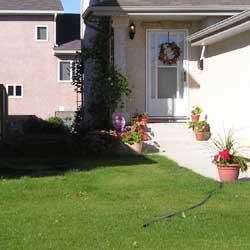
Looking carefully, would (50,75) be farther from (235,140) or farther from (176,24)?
(235,140)

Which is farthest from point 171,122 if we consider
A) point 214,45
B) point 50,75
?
point 50,75

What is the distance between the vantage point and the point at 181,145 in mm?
16297

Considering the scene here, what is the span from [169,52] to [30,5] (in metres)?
18.9

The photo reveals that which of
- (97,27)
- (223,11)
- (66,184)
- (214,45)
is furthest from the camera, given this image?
(97,27)

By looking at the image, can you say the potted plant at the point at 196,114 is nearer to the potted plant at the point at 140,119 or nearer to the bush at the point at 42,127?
the potted plant at the point at 140,119

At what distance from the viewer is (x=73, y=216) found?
8.25 meters

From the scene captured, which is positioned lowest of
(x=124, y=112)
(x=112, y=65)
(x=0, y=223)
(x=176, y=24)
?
(x=0, y=223)

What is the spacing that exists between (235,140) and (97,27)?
6.97 m

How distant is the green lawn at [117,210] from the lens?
22.9ft

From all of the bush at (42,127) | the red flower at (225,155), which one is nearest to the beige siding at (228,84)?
the red flower at (225,155)

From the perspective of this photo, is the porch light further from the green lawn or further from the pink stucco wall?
the pink stucco wall

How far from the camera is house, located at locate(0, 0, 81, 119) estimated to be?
35438 millimetres

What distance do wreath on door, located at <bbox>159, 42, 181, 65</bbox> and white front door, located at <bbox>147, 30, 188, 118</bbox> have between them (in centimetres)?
14

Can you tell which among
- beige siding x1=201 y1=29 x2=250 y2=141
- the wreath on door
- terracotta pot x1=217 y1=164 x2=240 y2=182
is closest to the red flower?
terracotta pot x1=217 y1=164 x2=240 y2=182
